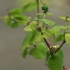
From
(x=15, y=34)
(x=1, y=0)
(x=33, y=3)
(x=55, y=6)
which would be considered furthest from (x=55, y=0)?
(x=33, y=3)

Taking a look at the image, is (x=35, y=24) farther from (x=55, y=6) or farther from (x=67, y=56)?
(x=55, y=6)

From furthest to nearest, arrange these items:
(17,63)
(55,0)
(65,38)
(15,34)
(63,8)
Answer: (55,0)
(63,8)
(15,34)
(17,63)
(65,38)

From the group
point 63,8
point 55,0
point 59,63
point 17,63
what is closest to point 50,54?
point 59,63

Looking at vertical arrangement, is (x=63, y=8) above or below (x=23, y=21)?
below

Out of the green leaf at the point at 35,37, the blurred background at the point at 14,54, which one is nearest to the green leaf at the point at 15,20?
the green leaf at the point at 35,37

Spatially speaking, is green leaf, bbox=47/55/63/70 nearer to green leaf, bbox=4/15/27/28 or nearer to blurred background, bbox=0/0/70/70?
green leaf, bbox=4/15/27/28

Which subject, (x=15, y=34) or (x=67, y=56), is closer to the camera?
(x=67, y=56)

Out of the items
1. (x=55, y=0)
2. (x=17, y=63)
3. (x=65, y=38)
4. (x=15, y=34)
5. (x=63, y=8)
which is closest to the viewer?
(x=65, y=38)

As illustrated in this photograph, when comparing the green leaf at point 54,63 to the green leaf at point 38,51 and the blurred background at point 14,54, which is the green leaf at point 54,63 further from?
the blurred background at point 14,54

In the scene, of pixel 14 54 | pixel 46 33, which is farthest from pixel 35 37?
pixel 14 54

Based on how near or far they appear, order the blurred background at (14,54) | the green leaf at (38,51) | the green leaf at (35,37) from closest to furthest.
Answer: the green leaf at (35,37), the green leaf at (38,51), the blurred background at (14,54)

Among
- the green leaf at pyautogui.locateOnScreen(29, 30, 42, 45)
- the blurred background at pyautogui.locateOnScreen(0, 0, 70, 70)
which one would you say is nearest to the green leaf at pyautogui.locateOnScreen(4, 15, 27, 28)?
the green leaf at pyautogui.locateOnScreen(29, 30, 42, 45)
